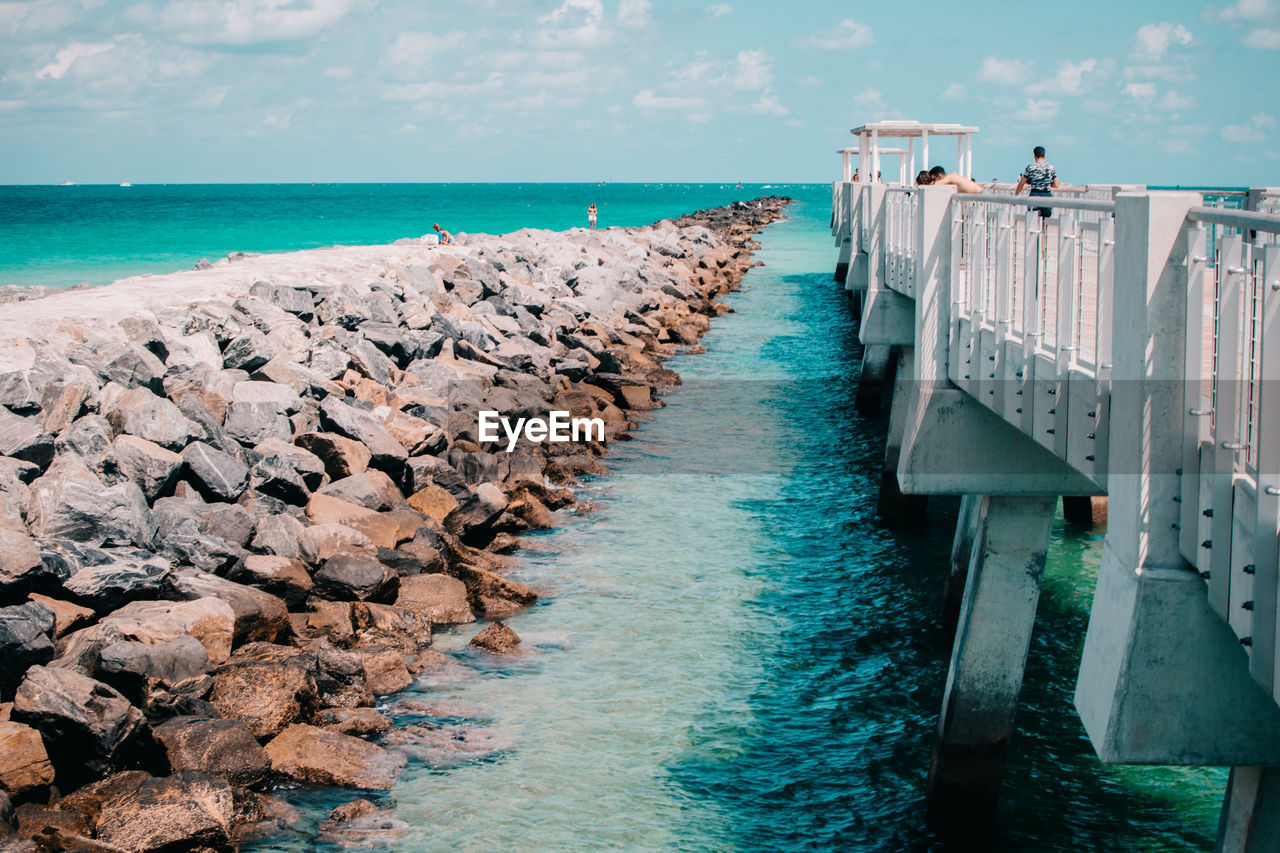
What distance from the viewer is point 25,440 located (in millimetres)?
9695

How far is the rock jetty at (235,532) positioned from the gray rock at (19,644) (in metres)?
0.01

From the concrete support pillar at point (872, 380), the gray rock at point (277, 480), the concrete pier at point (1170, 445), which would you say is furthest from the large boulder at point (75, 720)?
the concrete support pillar at point (872, 380)

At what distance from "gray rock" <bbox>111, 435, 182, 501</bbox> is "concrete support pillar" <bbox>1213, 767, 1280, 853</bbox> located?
29.4 feet

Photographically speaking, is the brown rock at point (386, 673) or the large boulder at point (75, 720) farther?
the brown rock at point (386, 673)

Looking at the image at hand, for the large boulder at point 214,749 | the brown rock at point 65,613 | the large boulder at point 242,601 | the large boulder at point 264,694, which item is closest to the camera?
the large boulder at point 214,749

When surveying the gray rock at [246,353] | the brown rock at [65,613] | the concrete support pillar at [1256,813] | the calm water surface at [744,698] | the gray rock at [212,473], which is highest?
the gray rock at [246,353]

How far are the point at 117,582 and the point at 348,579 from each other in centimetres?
216

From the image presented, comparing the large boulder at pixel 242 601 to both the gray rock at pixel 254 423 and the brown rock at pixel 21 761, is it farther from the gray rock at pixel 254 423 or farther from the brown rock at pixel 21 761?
the gray rock at pixel 254 423

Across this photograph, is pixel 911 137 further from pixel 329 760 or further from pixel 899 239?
pixel 329 760

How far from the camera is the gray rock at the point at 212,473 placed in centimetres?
1078

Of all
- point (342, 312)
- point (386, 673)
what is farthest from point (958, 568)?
point (342, 312)

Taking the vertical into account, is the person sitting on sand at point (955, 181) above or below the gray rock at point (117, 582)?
above

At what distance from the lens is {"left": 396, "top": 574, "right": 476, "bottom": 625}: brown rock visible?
10680 mm

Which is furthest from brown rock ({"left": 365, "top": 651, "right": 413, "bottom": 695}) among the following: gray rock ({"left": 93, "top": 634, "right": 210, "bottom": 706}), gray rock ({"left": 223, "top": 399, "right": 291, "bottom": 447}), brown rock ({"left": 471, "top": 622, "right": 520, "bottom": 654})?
gray rock ({"left": 223, "top": 399, "right": 291, "bottom": 447})
